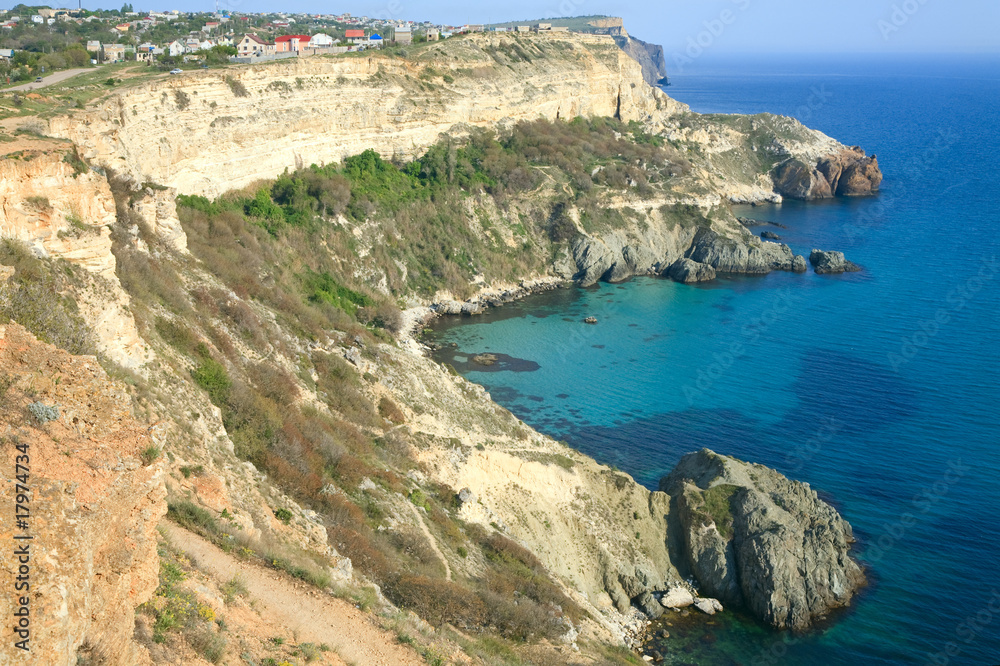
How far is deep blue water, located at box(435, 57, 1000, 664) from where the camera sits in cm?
2822

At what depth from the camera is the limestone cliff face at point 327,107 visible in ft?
147

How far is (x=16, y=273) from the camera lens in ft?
61.7

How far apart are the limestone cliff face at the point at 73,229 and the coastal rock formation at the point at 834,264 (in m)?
58.8

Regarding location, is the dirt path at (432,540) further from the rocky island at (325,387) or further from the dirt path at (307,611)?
the dirt path at (307,611)

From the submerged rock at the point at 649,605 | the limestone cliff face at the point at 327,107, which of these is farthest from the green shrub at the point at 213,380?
the limestone cliff face at the point at 327,107

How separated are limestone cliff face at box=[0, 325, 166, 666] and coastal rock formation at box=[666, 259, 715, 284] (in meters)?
59.0

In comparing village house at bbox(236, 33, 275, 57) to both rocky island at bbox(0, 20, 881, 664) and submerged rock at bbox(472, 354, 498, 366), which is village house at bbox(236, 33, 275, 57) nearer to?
rocky island at bbox(0, 20, 881, 664)

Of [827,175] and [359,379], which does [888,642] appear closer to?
[359,379]

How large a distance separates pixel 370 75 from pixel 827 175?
201 ft

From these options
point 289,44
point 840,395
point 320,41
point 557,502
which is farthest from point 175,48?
point 840,395

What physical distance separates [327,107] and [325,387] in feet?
117

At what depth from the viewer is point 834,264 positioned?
6850cm

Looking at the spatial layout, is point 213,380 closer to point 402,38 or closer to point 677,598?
point 677,598

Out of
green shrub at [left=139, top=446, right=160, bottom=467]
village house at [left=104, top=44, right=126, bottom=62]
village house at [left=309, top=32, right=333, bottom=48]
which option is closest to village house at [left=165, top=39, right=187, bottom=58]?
village house at [left=104, top=44, right=126, bottom=62]
